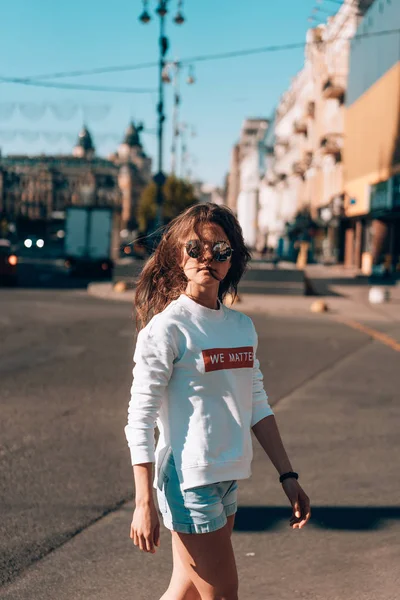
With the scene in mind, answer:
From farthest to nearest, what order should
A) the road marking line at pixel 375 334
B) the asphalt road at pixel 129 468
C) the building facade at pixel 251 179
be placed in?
the building facade at pixel 251 179 < the road marking line at pixel 375 334 < the asphalt road at pixel 129 468

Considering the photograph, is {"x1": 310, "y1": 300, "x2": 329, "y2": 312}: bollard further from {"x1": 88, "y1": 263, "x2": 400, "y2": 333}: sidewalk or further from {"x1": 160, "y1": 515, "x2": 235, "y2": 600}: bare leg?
{"x1": 160, "y1": 515, "x2": 235, "y2": 600}: bare leg

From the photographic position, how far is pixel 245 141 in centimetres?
18425

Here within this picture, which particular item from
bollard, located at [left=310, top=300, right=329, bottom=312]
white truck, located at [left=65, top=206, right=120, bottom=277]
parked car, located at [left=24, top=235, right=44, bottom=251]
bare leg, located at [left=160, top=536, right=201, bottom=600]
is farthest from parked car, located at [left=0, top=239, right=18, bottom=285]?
bare leg, located at [left=160, top=536, right=201, bottom=600]

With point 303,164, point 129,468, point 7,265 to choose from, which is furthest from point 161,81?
point 303,164

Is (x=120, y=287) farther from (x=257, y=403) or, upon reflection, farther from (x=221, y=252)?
(x=221, y=252)

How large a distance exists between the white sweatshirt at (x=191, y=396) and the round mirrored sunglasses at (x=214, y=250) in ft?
0.53

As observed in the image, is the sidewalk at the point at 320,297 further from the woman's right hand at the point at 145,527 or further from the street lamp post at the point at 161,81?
the woman's right hand at the point at 145,527

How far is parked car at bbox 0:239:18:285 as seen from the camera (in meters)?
30.5

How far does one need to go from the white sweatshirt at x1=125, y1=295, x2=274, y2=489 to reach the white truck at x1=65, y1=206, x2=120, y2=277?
4004 cm

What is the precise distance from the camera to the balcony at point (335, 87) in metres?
53.1

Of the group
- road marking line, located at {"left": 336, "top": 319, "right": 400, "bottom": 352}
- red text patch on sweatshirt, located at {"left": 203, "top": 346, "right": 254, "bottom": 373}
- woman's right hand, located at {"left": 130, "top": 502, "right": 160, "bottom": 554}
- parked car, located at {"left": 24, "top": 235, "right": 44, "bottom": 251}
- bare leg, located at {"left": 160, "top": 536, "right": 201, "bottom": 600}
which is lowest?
road marking line, located at {"left": 336, "top": 319, "right": 400, "bottom": 352}

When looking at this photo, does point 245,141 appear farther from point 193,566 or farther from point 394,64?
point 193,566

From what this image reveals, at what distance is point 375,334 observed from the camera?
17.0 metres

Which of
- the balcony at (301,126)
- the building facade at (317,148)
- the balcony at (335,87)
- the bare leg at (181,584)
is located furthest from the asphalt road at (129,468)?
the balcony at (301,126)
